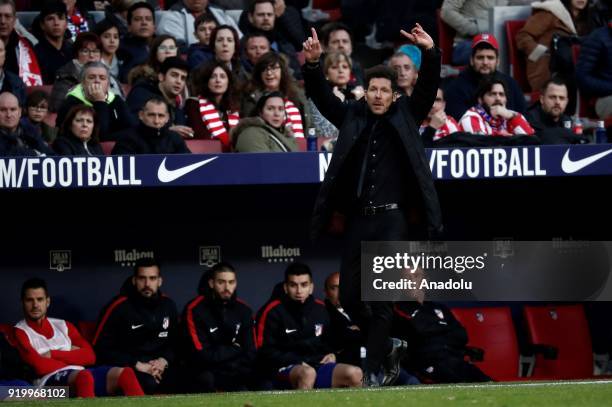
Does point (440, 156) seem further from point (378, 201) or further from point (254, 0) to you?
point (254, 0)

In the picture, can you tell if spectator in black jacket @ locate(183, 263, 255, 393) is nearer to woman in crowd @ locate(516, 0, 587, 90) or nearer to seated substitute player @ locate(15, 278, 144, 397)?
seated substitute player @ locate(15, 278, 144, 397)

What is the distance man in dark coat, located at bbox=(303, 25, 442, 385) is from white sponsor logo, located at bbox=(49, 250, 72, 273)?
11.8 feet

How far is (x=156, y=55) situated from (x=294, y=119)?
127 cm

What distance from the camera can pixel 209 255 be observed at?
35.1 ft

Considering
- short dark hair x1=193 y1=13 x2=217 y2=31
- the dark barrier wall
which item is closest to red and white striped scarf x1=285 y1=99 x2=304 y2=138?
the dark barrier wall


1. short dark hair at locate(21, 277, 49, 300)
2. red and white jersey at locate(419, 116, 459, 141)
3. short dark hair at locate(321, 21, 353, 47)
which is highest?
short dark hair at locate(321, 21, 353, 47)

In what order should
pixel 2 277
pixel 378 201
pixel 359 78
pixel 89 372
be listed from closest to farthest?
pixel 378 201 < pixel 89 372 < pixel 2 277 < pixel 359 78

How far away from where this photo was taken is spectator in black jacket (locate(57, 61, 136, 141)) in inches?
404

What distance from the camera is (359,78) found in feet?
39.4

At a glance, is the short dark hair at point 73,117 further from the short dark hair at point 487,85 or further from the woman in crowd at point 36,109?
the short dark hair at point 487,85

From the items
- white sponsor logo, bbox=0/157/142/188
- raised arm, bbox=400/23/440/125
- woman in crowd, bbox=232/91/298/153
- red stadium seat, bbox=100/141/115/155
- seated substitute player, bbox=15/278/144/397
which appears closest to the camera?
raised arm, bbox=400/23/440/125

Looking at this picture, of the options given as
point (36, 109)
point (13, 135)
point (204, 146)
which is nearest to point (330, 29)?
point (204, 146)

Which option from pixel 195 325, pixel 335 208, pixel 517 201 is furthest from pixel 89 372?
pixel 517 201

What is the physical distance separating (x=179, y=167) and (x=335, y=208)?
2.23m
